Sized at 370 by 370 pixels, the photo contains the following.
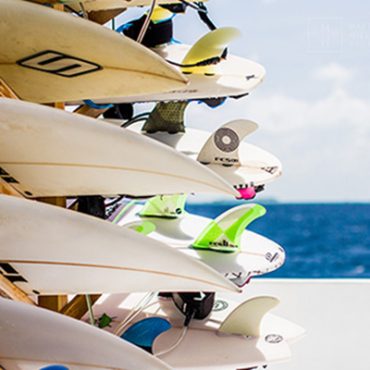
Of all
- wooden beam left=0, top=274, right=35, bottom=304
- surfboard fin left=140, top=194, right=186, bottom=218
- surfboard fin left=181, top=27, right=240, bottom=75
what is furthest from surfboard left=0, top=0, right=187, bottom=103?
surfboard fin left=140, top=194, right=186, bottom=218

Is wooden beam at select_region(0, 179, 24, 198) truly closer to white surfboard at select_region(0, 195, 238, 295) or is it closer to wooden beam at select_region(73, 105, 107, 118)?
white surfboard at select_region(0, 195, 238, 295)

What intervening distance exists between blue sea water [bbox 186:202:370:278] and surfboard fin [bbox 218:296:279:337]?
28.8ft

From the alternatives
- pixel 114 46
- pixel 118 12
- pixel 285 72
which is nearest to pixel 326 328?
pixel 118 12

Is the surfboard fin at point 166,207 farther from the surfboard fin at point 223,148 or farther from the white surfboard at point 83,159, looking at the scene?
the white surfboard at point 83,159

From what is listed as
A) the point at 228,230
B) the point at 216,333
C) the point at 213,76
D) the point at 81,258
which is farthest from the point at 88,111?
the point at 81,258

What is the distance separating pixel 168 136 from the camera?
70.4 inches

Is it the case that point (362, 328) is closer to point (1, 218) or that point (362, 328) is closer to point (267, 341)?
point (267, 341)

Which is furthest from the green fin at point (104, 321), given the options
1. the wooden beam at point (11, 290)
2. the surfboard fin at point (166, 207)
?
the wooden beam at point (11, 290)

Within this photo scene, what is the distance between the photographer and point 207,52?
1610 mm

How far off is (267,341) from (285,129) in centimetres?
1001

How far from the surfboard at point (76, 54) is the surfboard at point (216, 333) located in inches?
28.5

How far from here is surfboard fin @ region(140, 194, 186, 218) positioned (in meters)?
1.99

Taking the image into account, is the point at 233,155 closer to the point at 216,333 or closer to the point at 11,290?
the point at 216,333

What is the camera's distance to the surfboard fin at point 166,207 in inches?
78.3
